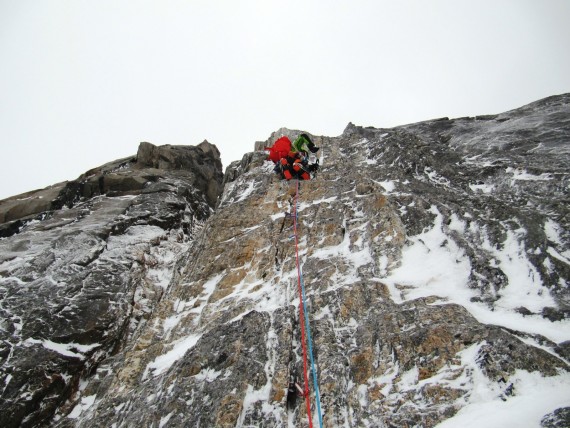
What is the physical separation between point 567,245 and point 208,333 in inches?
265

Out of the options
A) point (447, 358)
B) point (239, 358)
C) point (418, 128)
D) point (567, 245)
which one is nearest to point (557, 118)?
point (418, 128)

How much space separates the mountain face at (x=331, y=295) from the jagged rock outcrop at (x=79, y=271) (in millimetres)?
63

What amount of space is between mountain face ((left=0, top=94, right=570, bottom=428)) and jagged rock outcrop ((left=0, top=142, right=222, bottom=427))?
0.06 meters

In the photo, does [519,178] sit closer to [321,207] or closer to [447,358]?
[321,207]

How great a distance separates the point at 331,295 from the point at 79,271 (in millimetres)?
8836

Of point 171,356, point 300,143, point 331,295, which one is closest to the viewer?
point 331,295

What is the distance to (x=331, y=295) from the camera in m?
7.60

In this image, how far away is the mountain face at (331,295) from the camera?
533 cm

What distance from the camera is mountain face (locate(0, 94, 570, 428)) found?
17.5 ft

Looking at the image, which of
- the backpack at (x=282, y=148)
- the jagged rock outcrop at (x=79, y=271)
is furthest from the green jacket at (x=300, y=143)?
the jagged rock outcrop at (x=79, y=271)

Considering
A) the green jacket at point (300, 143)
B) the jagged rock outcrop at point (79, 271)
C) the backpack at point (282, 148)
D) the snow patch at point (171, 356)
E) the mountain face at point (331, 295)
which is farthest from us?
the green jacket at point (300, 143)

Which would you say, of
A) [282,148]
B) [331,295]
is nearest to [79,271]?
[282,148]

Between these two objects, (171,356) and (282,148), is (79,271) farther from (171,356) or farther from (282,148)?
(282,148)

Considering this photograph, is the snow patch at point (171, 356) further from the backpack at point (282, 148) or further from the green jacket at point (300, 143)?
the green jacket at point (300, 143)
